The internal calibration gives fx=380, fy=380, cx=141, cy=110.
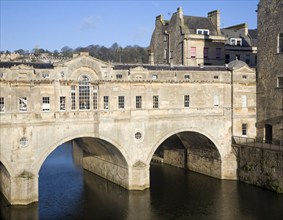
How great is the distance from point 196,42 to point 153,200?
2388 centimetres

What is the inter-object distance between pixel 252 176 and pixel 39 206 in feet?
64.1

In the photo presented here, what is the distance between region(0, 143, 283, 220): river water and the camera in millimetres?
29172

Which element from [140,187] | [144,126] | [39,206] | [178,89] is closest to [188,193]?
[140,187]

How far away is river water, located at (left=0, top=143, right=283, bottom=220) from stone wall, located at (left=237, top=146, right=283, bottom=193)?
2.44ft

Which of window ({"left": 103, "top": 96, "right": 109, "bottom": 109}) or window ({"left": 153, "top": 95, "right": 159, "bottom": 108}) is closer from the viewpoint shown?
window ({"left": 103, "top": 96, "right": 109, "bottom": 109})

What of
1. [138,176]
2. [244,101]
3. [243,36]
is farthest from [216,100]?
[243,36]

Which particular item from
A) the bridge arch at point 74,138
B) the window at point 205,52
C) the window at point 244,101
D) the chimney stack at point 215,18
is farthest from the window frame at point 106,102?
the chimney stack at point 215,18

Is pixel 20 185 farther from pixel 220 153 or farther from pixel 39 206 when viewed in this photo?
pixel 220 153

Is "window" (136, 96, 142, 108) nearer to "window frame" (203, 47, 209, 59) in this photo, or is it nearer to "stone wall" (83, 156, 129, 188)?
"stone wall" (83, 156, 129, 188)

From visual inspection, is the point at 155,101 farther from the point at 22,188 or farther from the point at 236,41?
the point at 236,41

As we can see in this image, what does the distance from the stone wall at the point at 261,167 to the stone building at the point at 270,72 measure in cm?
276

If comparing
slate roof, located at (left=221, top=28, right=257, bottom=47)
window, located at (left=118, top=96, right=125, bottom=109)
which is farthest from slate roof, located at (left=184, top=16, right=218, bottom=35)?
window, located at (left=118, top=96, right=125, bottom=109)

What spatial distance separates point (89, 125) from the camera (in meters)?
32.3

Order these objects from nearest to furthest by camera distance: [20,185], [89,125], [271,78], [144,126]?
[20,185]
[89,125]
[144,126]
[271,78]
